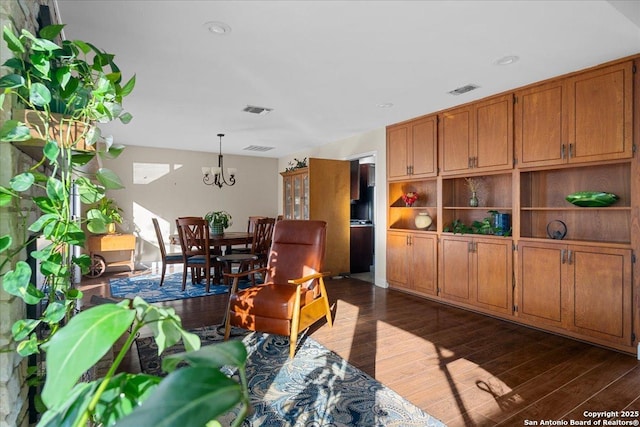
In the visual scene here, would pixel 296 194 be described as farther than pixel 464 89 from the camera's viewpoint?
Yes

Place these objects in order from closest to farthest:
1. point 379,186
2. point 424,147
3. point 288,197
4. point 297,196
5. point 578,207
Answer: point 578,207, point 424,147, point 379,186, point 297,196, point 288,197

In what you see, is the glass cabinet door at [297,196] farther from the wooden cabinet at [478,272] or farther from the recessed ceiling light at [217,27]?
the recessed ceiling light at [217,27]

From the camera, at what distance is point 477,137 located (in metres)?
4.02

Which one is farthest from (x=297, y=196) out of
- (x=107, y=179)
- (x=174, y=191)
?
(x=107, y=179)

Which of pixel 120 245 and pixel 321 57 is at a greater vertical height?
pixel 321 57

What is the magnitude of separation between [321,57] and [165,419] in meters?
2.95

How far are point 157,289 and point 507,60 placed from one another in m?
5.13

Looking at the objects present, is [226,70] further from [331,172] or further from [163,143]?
[163,143]

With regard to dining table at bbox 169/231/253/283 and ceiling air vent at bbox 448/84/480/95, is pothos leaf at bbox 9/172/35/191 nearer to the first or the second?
ceiling air vent at bbox 448/84/480/95

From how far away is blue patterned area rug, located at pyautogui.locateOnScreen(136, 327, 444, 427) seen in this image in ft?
6.40

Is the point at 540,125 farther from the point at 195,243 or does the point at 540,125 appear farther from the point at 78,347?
the point at 195,243

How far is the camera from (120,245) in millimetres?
6047

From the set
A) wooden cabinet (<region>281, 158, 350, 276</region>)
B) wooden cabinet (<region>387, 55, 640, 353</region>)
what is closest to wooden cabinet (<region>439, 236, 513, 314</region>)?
wooden cabinet (<region>387, 55, 640, 353</region>)

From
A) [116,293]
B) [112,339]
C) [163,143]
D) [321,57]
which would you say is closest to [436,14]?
[321,57]
